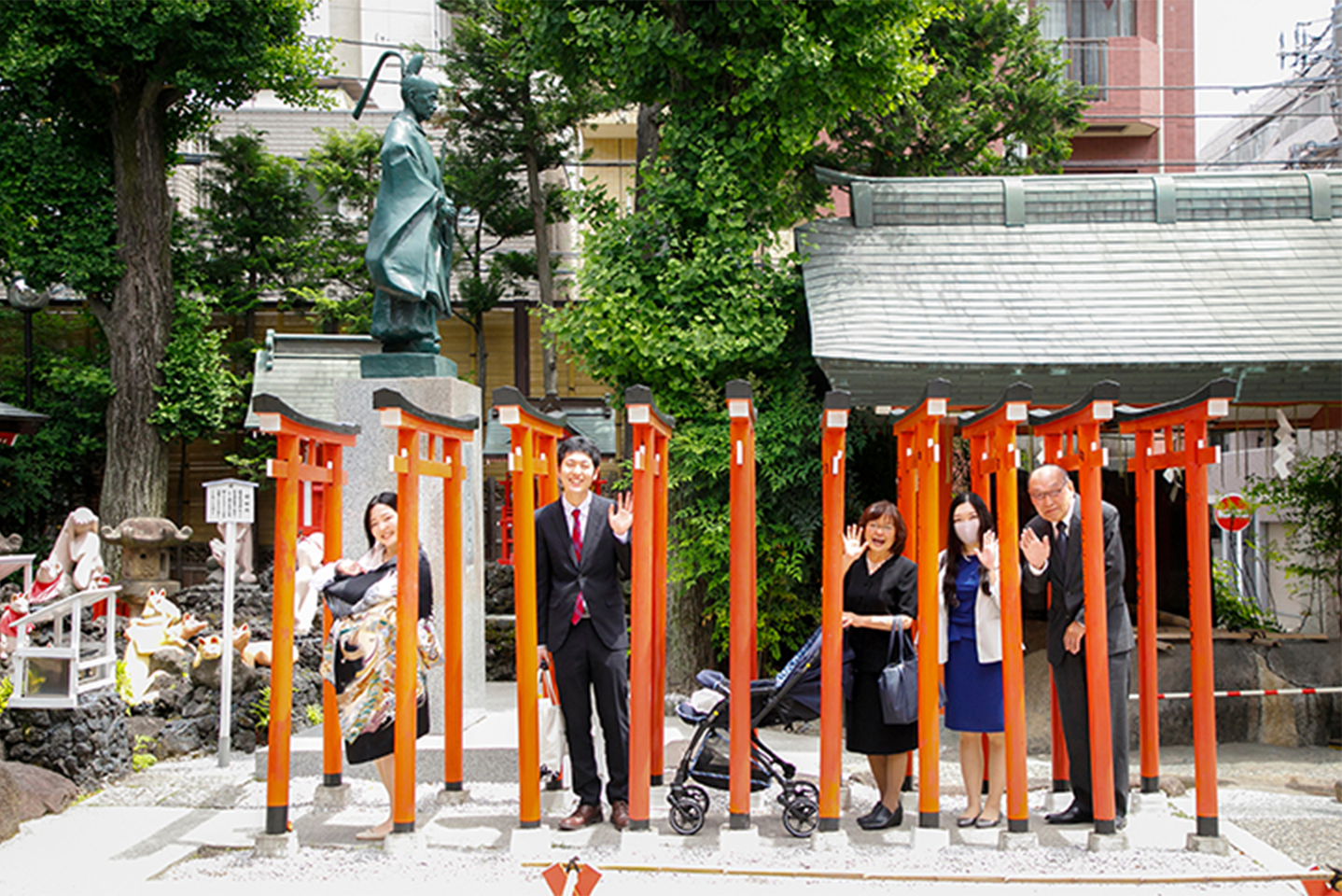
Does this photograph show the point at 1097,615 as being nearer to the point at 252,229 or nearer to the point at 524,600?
the point at 524,600

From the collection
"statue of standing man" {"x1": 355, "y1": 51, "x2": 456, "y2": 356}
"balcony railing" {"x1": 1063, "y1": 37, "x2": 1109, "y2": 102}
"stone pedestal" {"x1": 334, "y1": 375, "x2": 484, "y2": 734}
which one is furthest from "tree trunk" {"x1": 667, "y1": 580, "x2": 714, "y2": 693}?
"balcony railing" {"x1": 1063, "y1": 37, "x2": 1109, "y2": 102}

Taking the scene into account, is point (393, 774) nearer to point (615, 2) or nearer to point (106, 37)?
point (615, 2)

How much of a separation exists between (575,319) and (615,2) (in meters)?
2.93

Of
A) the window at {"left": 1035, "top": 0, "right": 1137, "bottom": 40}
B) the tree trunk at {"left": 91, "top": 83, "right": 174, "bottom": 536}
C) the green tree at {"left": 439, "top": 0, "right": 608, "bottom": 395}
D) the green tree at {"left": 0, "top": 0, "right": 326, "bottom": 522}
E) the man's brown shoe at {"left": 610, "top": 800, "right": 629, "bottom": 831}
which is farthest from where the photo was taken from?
the window at {"left": 1035, "top": 0, "right": 1137, "bottom": 40}

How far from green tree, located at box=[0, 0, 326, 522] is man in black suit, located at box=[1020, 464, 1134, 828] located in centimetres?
1309

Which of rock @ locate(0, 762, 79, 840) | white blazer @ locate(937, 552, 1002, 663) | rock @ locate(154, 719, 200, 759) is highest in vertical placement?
white blazer @ locate(937, 552, 1002, 663)

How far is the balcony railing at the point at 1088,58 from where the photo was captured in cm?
1978

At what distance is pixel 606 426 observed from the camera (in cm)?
1294

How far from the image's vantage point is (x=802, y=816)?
17.4 ft

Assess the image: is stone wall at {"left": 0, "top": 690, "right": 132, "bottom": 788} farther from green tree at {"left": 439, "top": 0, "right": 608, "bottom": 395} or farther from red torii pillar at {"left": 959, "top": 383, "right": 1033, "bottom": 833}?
green tree at {"left": 439, "top": 0, "right": 608, "bottom": 395}

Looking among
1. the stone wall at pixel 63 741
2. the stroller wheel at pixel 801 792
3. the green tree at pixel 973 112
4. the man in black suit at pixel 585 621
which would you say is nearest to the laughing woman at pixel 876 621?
the stroller wheel at pixel 801 792

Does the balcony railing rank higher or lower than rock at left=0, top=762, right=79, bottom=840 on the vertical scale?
higher

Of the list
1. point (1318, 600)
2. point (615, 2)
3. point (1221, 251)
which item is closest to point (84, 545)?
point (615, 2)

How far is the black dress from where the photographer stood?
210 inches
